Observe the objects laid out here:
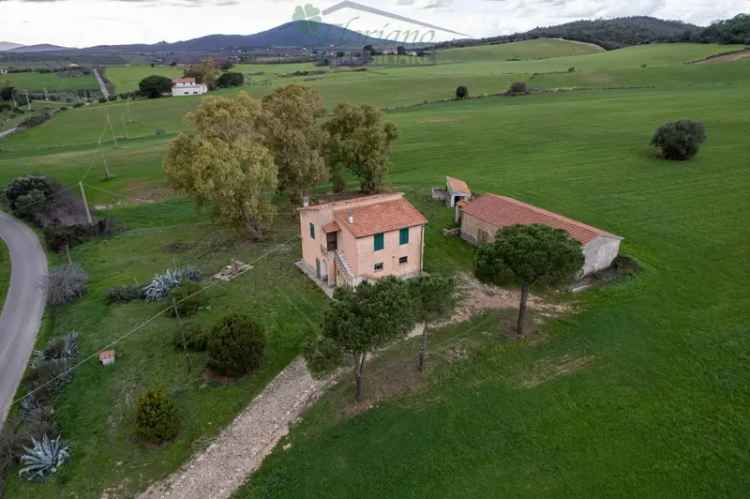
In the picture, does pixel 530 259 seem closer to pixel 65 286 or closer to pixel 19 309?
pixel 65 286

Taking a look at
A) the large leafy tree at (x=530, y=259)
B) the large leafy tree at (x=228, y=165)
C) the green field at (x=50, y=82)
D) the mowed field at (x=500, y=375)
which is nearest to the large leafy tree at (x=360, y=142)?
the mowed field at (x=500, y=375)

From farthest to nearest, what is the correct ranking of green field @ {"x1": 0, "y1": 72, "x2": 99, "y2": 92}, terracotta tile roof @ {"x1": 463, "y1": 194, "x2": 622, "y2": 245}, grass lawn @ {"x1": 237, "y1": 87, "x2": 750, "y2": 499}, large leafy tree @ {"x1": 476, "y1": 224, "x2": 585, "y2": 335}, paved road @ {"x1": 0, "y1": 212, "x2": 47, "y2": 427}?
green field @ {"x1": 0, "y1": 72, "x2": 99, "y2": 92}, terracotta tile roof @ {"x1": 463, "y1": 194, "x2": 622, "y2": 245}, paved road @ {"x1": 0, "y1": 212, "x2": 47, "y2": 427}, large leafy tree @ {"x1": 476, "y1": 224, "x2": 585, "y2": 335}, grass lawn @ {"x1": 237, "y1": 87, "x2": 750, "y2": 499}

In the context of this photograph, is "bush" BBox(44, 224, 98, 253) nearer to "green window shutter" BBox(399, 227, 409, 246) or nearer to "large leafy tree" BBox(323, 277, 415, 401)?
"green window shutter" BBox(399, 227, 409, 246)

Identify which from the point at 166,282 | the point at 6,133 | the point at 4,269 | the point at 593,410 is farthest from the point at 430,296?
the point at 6,133

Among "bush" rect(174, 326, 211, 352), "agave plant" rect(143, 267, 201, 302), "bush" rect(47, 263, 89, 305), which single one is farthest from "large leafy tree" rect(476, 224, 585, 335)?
"bush" rect(47, 263, 89, 305)

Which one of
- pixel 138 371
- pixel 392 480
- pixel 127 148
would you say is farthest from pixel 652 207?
pixel 127 148

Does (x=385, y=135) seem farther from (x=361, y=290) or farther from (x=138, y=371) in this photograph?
(x=138, y=371)
